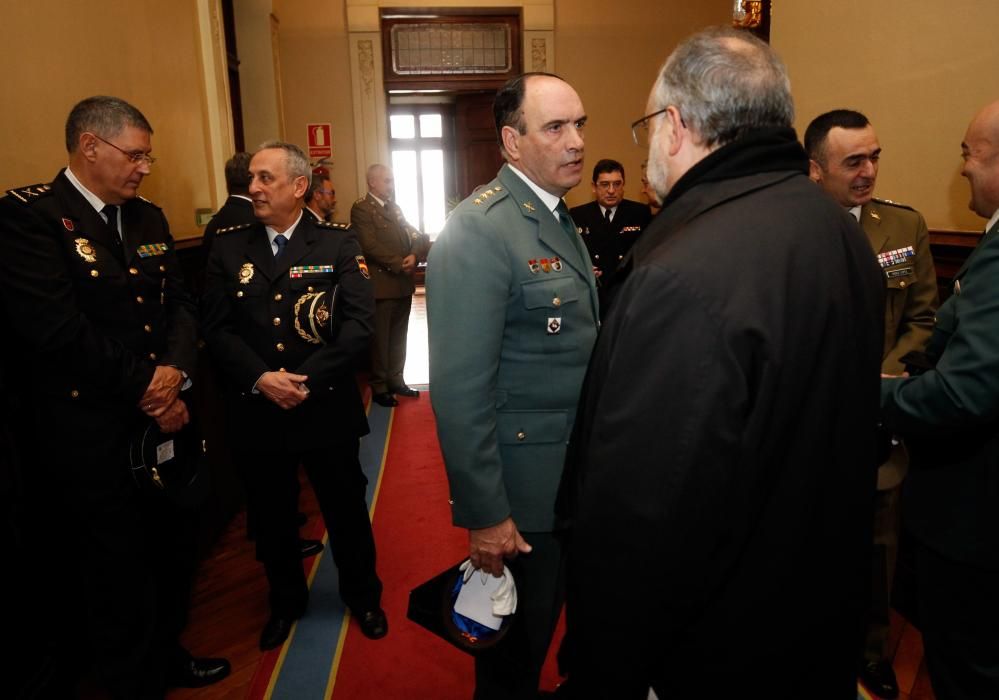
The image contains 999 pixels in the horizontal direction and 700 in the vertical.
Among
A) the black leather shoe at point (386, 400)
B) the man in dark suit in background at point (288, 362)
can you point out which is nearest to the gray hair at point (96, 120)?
the man in dark suit in background at point (288, 362)

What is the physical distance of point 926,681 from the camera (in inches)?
87.0

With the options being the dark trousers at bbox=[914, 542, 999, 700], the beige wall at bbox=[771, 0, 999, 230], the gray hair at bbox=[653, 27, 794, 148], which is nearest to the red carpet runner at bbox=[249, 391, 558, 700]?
the dark trousers at bbox=[914, 542, 999, 700]

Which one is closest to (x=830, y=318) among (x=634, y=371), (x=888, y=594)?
(x=634, y=371)

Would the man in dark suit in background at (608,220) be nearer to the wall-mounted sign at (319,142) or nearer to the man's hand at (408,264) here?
the man's hand at (408,264)

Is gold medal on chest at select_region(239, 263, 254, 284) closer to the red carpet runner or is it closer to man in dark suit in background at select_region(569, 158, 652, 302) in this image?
the red carpet runner

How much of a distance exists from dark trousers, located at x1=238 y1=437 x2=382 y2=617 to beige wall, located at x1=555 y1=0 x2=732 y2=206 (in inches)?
298

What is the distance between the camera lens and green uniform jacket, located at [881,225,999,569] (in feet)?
4.66

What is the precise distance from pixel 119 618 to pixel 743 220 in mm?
2115

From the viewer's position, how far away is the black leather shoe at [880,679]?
84.1 inches

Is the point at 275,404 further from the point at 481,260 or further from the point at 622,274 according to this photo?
the point at 622,274

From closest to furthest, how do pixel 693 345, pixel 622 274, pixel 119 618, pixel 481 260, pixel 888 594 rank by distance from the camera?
pixel 693 345
pixel 622 274
pixel 481 260
pixel 119 618
pixel 888 594

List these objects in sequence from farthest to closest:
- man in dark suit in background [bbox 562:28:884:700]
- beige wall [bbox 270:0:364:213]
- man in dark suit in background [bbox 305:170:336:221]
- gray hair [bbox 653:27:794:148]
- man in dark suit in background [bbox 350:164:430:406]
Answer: beige wall [bbox 270:0:364:213] < man in dark suit in background [bbox 350:164:430:406] < man in dark suit in background [bbox 305:170:336:221] < gray hair [bbox 653:27:794:148] < man in dark suit in background [bbox 562:28:884:700]

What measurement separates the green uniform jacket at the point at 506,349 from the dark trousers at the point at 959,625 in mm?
1027

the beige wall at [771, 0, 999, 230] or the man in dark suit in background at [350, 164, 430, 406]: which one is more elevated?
the beige wall at [771, 0, 999, 230]
